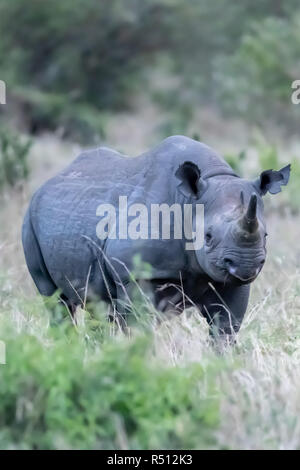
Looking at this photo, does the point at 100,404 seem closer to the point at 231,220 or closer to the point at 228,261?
the point at 228,261

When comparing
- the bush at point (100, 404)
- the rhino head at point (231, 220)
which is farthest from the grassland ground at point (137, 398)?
the rhino head at point (231, 220)

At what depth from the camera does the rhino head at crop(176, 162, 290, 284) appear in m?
5.61

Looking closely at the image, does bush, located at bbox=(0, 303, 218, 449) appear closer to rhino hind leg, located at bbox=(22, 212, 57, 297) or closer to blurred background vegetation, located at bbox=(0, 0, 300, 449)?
blurred background vegetation, located at bbox=(0, 0, 300, 449)

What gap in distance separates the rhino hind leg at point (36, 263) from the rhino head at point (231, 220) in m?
1.69

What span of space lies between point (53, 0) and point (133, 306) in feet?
66.9

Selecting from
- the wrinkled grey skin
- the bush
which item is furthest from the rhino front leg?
the bush

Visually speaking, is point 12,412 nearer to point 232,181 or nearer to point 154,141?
point 232,181

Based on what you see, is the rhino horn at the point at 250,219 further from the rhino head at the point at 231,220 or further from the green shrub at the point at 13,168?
the green shrub at the point at 13,168

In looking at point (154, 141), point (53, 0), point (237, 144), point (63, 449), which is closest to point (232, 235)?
point (63, 449)

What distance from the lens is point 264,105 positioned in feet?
72.7

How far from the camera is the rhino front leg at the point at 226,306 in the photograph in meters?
6.15

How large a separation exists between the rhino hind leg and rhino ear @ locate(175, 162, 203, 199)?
5.54 ft

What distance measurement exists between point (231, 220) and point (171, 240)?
1.63ft

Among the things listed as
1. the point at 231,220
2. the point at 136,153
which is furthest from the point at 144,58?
the point at 231,220
